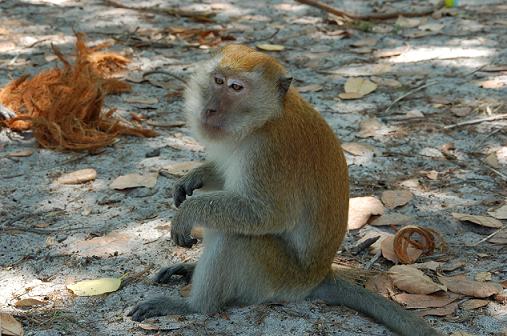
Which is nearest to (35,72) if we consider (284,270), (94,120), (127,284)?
(94,120)

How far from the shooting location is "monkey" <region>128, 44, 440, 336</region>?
148 inches

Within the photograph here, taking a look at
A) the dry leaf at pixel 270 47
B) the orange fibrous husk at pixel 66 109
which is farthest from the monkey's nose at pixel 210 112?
the dry leaf at pixel 270 47

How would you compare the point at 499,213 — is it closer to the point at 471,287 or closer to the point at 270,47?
the point at 471,287

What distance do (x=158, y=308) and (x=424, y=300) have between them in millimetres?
1321

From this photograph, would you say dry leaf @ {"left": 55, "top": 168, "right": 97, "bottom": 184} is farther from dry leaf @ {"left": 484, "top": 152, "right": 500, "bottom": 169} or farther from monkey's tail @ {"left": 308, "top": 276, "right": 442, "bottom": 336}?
dry leaf @ {"left": 484, "top": 152, "right": 500, "bottom": 169}

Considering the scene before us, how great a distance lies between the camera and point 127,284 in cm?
413

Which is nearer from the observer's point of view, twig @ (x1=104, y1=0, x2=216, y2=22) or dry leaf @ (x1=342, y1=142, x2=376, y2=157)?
dry leaf @ (x1=342, y1=142, x2=376, y2=157)

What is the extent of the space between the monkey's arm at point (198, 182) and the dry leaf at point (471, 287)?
4.23 ft

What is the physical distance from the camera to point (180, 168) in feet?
17.9

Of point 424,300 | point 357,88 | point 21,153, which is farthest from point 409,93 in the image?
point 21,153

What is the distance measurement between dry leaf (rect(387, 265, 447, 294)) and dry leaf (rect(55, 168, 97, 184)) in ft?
7.16

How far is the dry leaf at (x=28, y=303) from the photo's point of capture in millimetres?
3848

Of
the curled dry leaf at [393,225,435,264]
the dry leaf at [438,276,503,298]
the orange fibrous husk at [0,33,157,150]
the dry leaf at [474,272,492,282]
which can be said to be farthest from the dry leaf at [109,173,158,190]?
the dry leaf at [474,272,492,282]

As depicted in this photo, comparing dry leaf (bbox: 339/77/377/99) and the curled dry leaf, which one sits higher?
dry leaf (bbox: 339/77/377/99)
